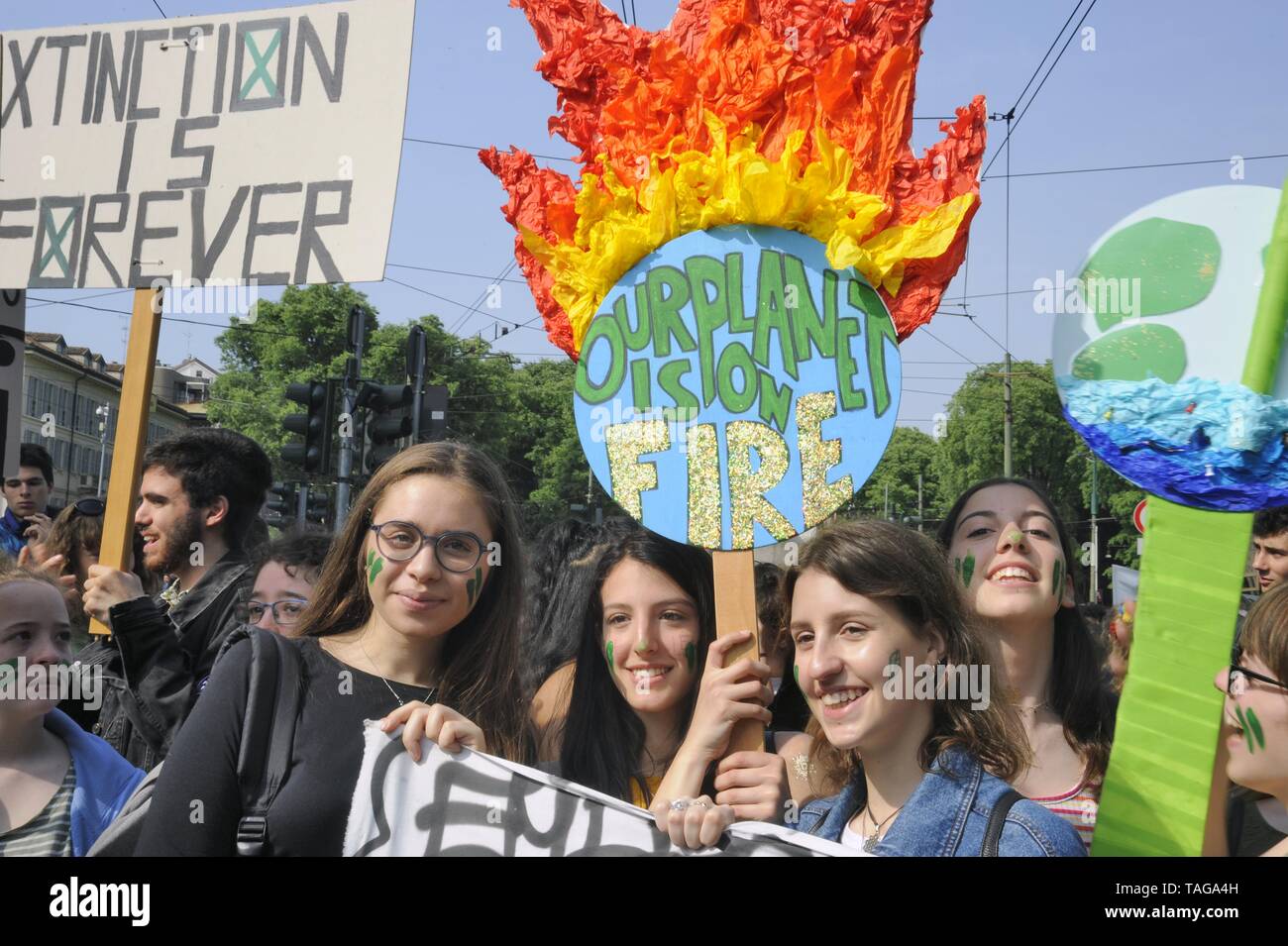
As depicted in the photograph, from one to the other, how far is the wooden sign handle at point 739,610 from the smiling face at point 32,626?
4.86ft

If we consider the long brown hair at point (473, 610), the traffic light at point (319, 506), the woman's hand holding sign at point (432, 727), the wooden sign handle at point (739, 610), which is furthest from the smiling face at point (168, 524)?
the traffic light at point (319, 506)

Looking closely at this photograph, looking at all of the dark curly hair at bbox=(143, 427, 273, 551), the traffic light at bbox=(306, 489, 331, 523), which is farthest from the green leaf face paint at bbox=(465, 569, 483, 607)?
the traffic light at bbox=(306, 489, 331, 523)

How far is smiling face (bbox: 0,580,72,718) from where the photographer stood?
2.59m

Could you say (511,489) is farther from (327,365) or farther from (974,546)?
(327,365)

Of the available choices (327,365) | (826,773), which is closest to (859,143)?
(826,773)

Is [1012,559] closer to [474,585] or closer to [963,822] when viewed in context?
[963,822]

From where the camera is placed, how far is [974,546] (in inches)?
109

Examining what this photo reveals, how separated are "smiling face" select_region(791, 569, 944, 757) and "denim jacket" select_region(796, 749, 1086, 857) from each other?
0.34 ft

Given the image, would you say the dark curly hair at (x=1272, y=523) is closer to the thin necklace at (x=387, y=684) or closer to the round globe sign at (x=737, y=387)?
the round globe sign at (x=737, y=387)

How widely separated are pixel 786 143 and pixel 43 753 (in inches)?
82.3

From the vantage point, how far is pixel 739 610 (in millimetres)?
2297

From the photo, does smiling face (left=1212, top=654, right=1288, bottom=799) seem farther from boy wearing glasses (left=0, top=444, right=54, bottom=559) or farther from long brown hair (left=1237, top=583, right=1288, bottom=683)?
boy wearing glasses (left=0, top=444, right=54, bottom=559)

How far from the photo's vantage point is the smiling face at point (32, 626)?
259 cm
